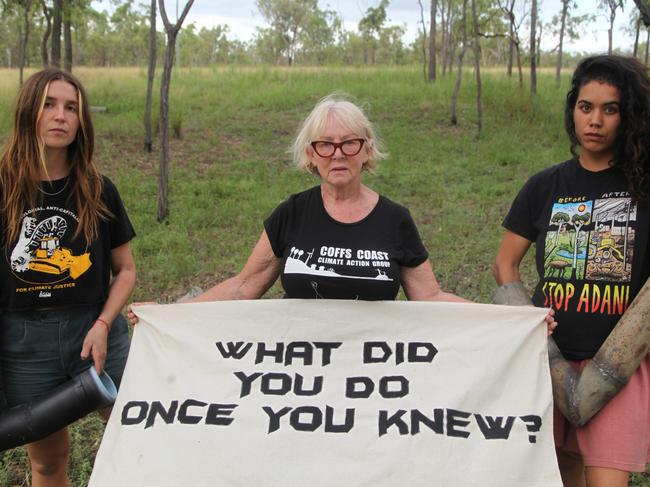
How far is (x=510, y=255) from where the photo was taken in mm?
2744

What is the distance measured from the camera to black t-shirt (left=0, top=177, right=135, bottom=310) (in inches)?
99.7

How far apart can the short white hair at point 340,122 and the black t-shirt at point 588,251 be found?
698 millimetres

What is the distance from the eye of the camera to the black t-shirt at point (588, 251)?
2.38 metres

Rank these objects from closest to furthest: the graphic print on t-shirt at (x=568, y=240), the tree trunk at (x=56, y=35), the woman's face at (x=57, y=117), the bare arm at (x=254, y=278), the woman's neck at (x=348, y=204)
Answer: the graphic print on t-shirt at (x=568, y=240) < the woman's face at (x=57, y=117) < the woman's neck at (x=348, y=204) < the bare arm at (x=254, y=278) < the tree trunk at (x=56, y=35)

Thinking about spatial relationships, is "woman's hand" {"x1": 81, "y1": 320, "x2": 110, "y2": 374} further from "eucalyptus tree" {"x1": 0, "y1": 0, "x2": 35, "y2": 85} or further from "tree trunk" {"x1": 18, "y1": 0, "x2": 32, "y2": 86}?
"tree trunk" {"x1": 18, "y1": 0, "x2": 32, "y2": 86}

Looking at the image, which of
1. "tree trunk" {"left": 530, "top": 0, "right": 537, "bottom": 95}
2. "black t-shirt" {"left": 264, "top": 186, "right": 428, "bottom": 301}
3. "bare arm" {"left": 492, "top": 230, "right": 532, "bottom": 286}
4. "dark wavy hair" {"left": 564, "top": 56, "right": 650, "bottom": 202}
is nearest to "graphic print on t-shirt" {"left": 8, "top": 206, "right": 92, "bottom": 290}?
"black t-shirt" {"left": 264, "top": 186, "right": 428, "bottom": 301}

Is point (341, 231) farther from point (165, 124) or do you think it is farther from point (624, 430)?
point (165, 124)

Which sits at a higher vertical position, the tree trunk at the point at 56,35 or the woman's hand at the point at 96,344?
the tree trunk at the point at 56,35

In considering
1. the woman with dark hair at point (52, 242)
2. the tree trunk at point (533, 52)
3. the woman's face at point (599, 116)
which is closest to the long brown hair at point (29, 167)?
the woman with dark hair at point (52, 242)

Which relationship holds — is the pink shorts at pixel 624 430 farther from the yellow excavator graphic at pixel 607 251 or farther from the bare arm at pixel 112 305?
the bare arm at pixel 112 305

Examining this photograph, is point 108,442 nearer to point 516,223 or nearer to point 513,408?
point 513,408

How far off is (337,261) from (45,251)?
1.16 m

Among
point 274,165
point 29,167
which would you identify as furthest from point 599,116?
point 274,165

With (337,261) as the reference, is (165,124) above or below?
above
